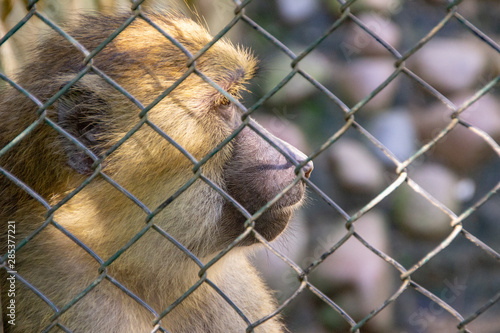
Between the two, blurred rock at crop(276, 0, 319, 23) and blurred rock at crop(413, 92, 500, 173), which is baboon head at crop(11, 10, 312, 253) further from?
blurred rock at crop(413, 92, 500, 173)

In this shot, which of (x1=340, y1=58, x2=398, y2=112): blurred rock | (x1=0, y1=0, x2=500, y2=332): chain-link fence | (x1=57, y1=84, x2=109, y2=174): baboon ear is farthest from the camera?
(x1=340, y1=58, x2=398, y2=112): blurred rock

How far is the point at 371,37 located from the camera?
4.61m

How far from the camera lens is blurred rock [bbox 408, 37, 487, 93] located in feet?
15.2

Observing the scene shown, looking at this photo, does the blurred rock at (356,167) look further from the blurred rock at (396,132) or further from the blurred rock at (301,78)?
the blurred rock at (301,78)

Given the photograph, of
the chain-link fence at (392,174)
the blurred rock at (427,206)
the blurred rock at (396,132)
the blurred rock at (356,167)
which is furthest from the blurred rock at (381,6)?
the blurred rock at (427,206)

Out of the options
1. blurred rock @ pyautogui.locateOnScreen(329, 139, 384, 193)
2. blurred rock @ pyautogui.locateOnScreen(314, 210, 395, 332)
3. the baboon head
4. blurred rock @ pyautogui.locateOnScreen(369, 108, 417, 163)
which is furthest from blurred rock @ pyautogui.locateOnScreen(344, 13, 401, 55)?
the baboon head

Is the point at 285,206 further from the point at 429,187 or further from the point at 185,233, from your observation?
the point at 429,187

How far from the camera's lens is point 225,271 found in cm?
264

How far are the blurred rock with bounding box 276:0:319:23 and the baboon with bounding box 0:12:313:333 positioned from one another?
7.91 feet

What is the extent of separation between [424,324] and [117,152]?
3243mm

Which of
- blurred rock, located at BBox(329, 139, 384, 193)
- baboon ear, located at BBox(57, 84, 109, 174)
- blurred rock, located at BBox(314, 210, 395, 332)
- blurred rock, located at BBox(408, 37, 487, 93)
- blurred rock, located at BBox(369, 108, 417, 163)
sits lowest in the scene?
blurred rock, located at BBox(314, 210, 395, 332)

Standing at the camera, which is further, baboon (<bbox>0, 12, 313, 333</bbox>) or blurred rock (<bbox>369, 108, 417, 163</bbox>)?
blurred rock (<bbox>369, 108, 417, 163</bbox>)

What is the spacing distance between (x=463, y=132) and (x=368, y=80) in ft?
2.83

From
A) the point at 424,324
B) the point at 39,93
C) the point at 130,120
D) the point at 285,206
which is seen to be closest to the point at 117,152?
the point at 130,120
